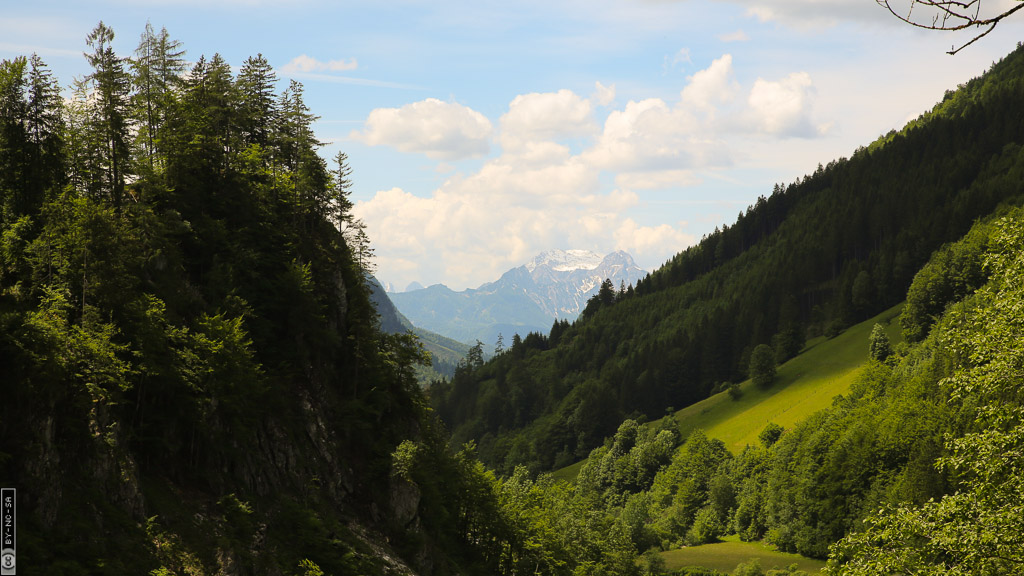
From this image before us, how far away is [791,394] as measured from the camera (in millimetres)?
154375

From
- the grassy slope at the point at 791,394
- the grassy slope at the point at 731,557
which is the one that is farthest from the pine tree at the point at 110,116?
the grassy slope at the point at 791,394

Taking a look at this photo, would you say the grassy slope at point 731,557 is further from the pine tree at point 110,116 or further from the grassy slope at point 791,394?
the pine tree at point 110,116

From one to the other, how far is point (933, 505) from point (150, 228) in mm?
45624

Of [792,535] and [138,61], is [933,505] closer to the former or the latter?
[138,61]

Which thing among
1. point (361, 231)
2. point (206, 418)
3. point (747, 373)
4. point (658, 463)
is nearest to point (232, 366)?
point (206, 418)

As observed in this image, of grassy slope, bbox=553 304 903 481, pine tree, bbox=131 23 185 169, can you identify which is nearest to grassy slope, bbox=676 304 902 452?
grassy slope, bbox=553 304 903 481

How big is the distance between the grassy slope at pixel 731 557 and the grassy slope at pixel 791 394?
3242 centimetres

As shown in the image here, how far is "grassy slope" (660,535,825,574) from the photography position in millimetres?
97500

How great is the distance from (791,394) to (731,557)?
202 feet

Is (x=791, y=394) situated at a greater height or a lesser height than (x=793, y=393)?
lesser

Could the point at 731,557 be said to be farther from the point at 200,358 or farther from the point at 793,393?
the point at 200,358

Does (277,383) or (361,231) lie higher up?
(361,231)

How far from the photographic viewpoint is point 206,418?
139ft

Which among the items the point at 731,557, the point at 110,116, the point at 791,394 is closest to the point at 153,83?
the point at 110,116
